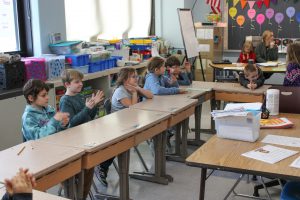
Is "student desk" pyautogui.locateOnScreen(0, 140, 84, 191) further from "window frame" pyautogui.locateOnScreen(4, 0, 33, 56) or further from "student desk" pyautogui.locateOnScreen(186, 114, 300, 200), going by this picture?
"window frame" pyautogui.locateOnScreen(4, 0, 33, 56)

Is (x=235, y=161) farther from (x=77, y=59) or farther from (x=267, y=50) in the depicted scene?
(x=267, y=50)

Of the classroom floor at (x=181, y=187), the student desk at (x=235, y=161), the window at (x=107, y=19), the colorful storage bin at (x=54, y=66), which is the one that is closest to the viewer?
the student desk at (x=235, y=161)

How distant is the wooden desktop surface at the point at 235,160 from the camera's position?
2068mm

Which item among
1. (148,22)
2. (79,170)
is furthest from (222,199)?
(148,22)

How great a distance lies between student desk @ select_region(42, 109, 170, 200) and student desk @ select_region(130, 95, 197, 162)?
151 mm

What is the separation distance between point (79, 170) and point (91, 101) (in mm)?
850

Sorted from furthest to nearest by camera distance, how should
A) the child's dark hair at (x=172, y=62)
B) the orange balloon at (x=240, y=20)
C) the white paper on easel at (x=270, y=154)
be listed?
1. the orange balloon at (x=240, y=20)
2. the child's dark hair at (x=172, y=62)
3. the white paper on easel at (x=270, y=154)

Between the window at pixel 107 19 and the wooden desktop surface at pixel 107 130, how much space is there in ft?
9.48

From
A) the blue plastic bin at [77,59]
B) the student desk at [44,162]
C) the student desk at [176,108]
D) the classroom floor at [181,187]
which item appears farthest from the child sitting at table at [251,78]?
the student desk at [44,162]

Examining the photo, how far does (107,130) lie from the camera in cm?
287

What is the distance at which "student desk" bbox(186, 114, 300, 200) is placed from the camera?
6.79 feet

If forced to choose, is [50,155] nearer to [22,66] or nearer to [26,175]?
[26,175]

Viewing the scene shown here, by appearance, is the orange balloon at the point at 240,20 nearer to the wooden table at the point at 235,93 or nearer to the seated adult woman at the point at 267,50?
the seated adult woman at the point at 267,50

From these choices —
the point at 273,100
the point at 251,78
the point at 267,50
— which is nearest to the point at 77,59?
the point at 251,78
